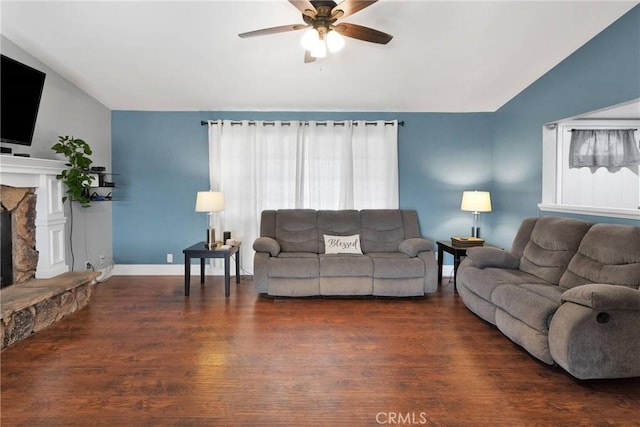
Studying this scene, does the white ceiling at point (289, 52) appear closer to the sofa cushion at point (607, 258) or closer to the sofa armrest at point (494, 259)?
the sofa cushion at point (607, 258)

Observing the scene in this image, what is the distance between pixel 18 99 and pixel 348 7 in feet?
9.65

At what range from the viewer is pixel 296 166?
4.76 meters

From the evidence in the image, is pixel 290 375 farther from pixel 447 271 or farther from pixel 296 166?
pixel 447 271

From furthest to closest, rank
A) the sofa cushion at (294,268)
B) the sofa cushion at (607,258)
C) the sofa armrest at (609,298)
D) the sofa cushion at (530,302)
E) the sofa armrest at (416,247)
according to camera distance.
→ the sofa armrest at (416,247) < the sofa cushion at (294,268) < the sofa cushion at (607,258) < the sofa cushion at (530,302) < the sofa armrest at (609,298)

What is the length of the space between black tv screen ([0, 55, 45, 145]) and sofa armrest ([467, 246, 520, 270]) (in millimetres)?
4357

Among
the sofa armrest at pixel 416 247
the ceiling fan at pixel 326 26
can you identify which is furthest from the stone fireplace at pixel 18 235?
the sofa armrest at pixel 416 247

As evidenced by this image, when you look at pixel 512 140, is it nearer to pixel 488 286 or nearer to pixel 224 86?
pixel 488 286

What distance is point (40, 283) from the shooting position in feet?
10.6

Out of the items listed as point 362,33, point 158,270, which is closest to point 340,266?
point 362,33

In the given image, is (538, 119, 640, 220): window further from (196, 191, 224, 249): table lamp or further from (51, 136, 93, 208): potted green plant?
(51, 136, 93, 208): potted green plant

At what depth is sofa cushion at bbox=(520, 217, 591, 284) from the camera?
2949 millimetres

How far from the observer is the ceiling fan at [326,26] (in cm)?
223

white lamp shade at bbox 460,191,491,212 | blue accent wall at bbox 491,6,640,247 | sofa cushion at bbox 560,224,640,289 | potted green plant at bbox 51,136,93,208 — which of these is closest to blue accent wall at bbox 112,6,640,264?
blue accent wall at bbox 491,6,640,247

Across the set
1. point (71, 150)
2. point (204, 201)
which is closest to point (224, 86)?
point (204, 201)
